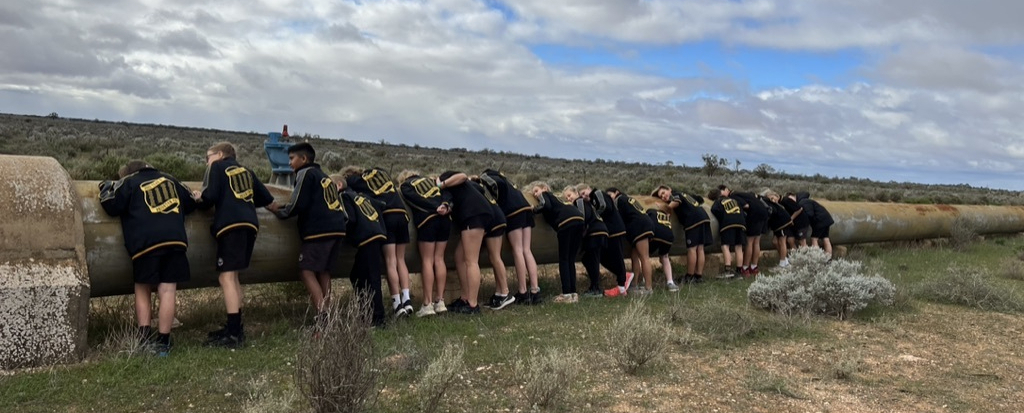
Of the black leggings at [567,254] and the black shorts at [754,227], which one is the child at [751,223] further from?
the black leggings at [567,254]

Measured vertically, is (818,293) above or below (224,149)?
below

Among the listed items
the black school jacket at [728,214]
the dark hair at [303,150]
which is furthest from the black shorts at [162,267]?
the black school jacket at [728,214]

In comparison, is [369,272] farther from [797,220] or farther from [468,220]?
[797,220]

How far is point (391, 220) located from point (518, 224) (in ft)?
5.66

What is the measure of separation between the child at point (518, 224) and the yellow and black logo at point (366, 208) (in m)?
1.68

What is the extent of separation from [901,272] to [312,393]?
1140 cm

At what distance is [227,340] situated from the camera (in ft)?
19.2

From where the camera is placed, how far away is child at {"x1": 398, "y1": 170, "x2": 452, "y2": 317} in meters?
7.47

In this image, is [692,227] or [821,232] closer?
[692,227]

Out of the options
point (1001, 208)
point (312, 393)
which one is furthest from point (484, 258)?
point (1001, 208)

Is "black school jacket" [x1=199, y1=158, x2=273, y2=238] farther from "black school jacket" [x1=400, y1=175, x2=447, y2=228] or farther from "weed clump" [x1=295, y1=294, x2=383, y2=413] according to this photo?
"weed clump" [x1=295, y1=294, x2=383, y2=413]

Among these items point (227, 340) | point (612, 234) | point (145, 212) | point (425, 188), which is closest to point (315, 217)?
point (227, 340)

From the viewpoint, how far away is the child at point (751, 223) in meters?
11.6

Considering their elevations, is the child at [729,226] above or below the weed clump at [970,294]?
above
